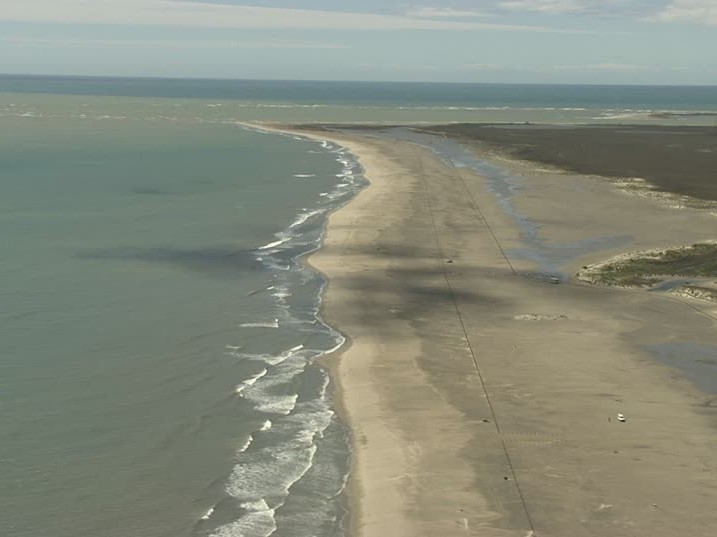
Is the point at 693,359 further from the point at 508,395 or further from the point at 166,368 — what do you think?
the point at 166,368

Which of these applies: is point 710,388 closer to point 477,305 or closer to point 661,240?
point 477,305

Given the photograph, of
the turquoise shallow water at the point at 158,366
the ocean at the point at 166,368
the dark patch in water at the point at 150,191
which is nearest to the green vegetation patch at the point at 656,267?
the ocean at the point at 166,368

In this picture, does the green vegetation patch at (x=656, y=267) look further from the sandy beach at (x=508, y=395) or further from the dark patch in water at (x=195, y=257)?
the dark patch in water at (x=195, y=257)

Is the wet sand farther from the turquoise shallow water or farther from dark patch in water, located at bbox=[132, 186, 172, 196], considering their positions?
dark patch in water, located at bbox=[132, 186, 172, 196]

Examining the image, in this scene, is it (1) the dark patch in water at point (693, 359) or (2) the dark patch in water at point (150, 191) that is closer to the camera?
(1) the dark patch in water at point (693, 359)

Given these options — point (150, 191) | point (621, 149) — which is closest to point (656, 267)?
point (150, 191)

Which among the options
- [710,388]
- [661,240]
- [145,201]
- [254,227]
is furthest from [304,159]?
[710,388]
